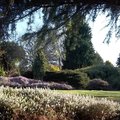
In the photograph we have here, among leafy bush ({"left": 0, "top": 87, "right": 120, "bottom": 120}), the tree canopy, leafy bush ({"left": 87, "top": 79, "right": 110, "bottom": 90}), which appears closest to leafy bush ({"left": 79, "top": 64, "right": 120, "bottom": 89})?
leafy bush ({"left": 87, "top": 79, "right": 110, "bottom": 90})

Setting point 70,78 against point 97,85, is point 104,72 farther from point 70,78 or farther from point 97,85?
point 97,85

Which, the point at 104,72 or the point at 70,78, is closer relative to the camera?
the point at 70,78

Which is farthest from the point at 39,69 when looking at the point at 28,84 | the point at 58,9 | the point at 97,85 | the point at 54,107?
the point at 58,9

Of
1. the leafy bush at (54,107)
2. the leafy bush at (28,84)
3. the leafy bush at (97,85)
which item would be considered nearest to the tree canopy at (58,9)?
the leafy bush at (54,107)

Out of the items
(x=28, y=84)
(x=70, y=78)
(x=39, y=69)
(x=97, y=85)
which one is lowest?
(x=28, y=84)

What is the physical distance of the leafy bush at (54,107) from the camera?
8203 mm

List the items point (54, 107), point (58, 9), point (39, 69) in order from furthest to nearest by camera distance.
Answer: point (39, 69) < point (54, 107) < point (58, 9)

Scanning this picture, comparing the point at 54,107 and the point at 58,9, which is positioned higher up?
the point at 58,9

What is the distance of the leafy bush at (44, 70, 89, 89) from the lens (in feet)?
113

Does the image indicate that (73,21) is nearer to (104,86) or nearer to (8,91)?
(8,91)

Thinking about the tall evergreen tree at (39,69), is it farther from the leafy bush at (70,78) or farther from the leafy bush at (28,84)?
the leafy bush at (28,84)

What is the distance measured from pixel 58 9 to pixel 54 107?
2282 millimetres

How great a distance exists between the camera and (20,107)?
813 cm

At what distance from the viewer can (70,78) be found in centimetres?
3588
